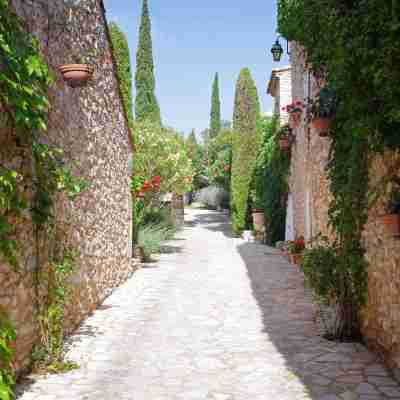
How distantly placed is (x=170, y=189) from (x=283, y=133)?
472 cm

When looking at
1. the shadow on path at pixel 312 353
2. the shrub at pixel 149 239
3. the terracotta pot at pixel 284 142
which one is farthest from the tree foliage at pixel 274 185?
the shadow on path at pixel 312 353

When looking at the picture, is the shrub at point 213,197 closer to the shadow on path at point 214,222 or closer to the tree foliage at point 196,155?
the shadow on path at point 214,222

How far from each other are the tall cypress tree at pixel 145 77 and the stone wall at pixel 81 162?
Result: 17.3 metres

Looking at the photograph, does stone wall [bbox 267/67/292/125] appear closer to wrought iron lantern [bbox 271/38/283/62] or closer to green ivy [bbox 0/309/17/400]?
wrought iron lantern [bbox 271/38/283/62]

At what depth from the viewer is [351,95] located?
402 cm

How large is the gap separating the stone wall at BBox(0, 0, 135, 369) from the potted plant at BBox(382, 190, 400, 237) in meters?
3.01

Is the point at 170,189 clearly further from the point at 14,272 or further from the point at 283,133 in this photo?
the point at 14,272

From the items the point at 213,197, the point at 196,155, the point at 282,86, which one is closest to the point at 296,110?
the point at 282,86

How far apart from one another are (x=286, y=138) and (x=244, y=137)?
694cm

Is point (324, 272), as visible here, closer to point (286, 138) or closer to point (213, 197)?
point (286, 138)

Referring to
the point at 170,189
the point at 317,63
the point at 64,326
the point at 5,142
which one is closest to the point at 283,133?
the point at 170,189

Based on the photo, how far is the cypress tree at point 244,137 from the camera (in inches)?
775

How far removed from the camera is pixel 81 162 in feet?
20.2

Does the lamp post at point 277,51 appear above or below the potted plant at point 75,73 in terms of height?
above
